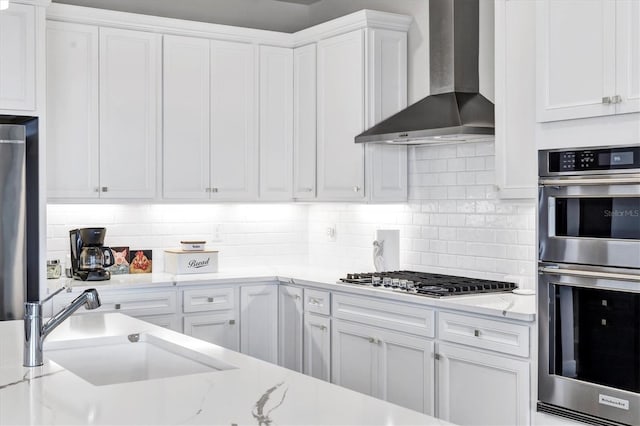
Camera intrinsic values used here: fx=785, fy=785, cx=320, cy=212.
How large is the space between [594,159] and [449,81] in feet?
4.48

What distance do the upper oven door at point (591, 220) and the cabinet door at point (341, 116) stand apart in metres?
1.77

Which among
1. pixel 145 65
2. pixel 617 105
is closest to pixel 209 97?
pixel 145 65

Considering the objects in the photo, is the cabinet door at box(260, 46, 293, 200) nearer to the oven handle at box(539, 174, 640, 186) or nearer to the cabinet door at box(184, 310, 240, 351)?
the cabinet door at box(184, 310, 240, 351)

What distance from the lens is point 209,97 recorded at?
5.34 metres

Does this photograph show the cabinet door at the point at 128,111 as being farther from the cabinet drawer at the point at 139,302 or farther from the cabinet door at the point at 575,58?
the cabinet door at the point at 575,58

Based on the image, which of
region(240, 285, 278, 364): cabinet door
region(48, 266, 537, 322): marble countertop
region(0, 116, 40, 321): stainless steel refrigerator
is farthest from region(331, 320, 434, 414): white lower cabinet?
region(0, 116, 40, 321): stainless steel refrigerator

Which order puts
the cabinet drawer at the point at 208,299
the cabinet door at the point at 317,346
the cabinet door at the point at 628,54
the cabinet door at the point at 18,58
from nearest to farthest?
the cabinet door at the point at 628,54 < the cabinet door at the point at 18,58 < the cabinet door at the point at 317,346 < the cabinet drawer at the point at 208,299

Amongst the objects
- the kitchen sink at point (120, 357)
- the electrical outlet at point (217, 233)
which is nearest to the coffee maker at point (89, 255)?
the electrical outlet at point (217, 233)

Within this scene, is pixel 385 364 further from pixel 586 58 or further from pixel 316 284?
pixel 586 58

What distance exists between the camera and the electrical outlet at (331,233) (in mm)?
5851

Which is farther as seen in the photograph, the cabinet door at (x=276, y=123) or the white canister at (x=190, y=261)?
the cabinet door at (x=276, y=123)

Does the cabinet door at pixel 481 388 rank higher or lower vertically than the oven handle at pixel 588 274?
lower

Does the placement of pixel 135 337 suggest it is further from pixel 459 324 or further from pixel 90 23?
pixel 90 23

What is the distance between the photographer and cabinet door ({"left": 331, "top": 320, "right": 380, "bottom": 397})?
4398mm
